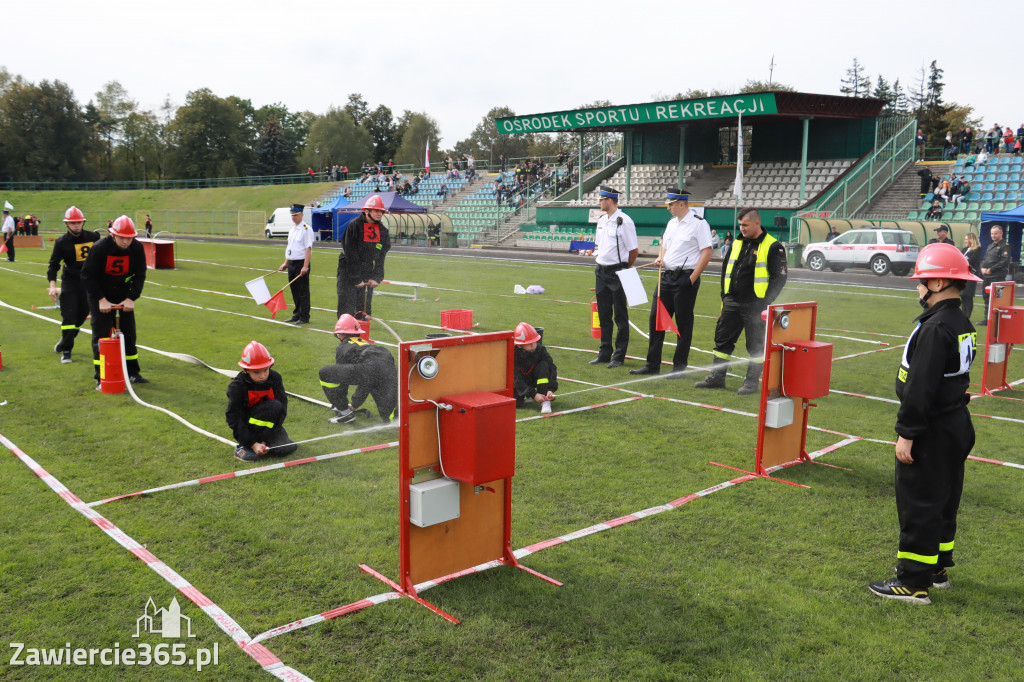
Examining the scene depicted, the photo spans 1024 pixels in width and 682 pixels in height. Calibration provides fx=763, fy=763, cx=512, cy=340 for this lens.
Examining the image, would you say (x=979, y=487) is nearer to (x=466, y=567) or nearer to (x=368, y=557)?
(x=466, y=567)

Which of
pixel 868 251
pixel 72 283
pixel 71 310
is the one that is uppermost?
pixel 868 251

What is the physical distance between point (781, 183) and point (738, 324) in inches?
1317

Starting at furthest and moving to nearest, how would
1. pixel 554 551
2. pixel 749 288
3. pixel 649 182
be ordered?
pixel 649 182, pixel 749 288, pixel 554 551

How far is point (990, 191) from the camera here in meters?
32.0

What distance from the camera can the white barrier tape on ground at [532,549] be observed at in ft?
12.4

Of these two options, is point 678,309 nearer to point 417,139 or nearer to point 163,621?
point 163,621

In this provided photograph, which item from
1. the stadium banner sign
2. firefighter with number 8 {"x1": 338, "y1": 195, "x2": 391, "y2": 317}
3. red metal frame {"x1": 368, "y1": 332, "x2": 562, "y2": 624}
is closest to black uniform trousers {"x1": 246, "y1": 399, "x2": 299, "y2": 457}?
red metal frame {"x1": 368, "y1": 332, "x2": 562, "y2": 624}

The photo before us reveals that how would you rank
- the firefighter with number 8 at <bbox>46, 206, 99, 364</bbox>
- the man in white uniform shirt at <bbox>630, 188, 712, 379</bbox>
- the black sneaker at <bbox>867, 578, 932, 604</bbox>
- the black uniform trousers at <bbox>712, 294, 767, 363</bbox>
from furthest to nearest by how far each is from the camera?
the firefighter with number 8 at <bbox>46, 206, 99, 364</bbox>
the man in white uniform shirt at <bbox>630, 188, 712, 379</bbox>
the black uniform trousers at <bbox>712, 294, 767, 363</bbox>
the black sneaker at <bbox>867, 578, 932, 604</bbox>

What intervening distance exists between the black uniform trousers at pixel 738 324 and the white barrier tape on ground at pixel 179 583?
21.0 feet

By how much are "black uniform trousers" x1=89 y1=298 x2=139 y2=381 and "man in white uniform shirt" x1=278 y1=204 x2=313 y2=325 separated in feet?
16.5

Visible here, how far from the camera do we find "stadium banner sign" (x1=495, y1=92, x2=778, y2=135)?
35156 mm

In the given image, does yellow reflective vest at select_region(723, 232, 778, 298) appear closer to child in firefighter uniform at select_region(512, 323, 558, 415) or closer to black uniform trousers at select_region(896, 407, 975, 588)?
child in firefighter uniform at select_region(512, 323, 558, 415)

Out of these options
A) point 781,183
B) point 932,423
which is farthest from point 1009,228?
point 932,423

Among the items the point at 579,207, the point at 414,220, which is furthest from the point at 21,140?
the point at 579,207
